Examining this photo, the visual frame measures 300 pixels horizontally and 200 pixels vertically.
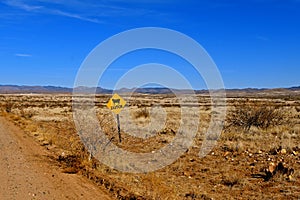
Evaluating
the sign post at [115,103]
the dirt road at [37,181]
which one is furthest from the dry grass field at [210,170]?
the sign post at [115,103]

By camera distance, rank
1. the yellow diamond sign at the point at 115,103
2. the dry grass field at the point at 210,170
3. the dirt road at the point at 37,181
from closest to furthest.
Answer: the dirt road at the point at 37,181 → the dry grass field at the point at 210,170 → the yellow diamond sign at the point at 115,103

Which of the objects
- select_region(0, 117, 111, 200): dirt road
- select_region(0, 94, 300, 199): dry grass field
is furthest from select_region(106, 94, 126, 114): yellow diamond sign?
select_region(0, 117, 111, 200): dirt road

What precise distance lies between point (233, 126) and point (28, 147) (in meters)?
11.6

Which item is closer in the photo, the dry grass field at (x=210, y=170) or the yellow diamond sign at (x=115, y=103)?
the dry grass field at (x=210, y=170)

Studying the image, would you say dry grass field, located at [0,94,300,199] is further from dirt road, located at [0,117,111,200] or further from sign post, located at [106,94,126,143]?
sign post, located at [106,94,126,143]

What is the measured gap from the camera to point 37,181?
8.07 meters

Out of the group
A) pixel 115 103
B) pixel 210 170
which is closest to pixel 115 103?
pixel 115 103

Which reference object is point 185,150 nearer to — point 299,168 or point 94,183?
point 299,168

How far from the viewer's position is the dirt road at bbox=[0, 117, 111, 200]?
281 inches

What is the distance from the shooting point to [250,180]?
989 centimetres

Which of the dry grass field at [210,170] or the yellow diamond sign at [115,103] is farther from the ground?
the yellow diamond sign at [115,103]

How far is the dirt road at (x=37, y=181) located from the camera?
23.4 ft

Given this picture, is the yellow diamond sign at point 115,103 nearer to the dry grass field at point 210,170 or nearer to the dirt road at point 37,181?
the dry grass field at point 210,170

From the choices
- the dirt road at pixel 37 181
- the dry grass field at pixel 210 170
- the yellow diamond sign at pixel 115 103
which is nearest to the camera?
the dirt road at pixel 37 181
